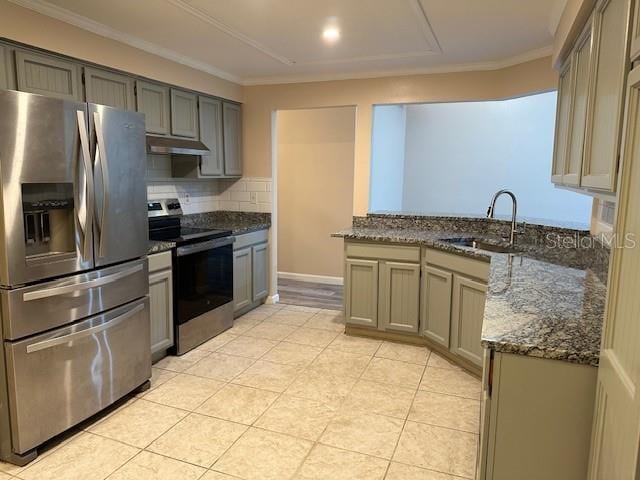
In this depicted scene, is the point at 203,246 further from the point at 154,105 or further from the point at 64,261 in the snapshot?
the point at 64,261

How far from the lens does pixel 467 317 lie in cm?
314

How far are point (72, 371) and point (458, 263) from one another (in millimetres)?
2519

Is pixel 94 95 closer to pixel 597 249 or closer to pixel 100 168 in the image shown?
pixel 100 168

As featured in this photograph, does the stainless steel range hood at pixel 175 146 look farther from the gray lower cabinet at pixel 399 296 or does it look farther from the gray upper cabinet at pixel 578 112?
the gray upper cabinet at pixel 578 112

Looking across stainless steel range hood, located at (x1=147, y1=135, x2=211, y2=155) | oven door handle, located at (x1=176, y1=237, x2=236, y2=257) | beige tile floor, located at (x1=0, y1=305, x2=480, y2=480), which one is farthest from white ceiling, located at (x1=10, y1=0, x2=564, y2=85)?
beige tile floor, located at (x1=0, y1=305, x2=480, y2=480)

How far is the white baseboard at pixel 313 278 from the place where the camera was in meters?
5.72

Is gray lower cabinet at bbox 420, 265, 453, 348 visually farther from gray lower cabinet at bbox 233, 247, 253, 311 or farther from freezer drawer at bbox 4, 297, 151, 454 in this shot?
freezer drawer at bbox 4, 297, 151, 454

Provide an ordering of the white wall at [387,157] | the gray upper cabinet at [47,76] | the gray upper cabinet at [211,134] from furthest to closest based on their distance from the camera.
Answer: the white wall at [387,157], the gray upper cabinet at [211,134], the gray upper cabinet at [47,76]

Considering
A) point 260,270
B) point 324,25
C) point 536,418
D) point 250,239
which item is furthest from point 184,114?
point 536,418

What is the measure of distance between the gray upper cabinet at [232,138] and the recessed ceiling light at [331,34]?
1.57 meters

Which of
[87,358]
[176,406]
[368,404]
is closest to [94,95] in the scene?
[87,358]

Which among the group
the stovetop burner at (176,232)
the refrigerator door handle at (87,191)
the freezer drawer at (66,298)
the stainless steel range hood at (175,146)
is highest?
the stainless steel range hood at (175,146)

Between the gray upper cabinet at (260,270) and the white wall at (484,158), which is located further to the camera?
the white wall at (484,158)

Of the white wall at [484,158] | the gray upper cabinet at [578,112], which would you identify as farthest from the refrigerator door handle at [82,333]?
the white wall at [484,158]
